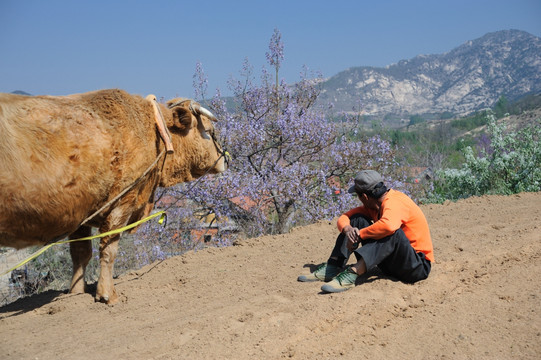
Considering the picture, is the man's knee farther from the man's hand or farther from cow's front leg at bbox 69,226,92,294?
cow's front leg at bbox 69,226,92,294

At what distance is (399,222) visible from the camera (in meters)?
4.56

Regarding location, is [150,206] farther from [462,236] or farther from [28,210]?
[462,236]

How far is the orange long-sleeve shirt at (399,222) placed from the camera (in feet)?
14.9

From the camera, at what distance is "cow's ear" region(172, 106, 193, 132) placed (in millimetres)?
5867

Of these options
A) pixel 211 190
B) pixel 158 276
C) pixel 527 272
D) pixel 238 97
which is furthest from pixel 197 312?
pixel 238 97

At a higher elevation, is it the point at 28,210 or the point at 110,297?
the point at 28,210

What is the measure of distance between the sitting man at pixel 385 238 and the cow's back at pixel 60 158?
2.44 m

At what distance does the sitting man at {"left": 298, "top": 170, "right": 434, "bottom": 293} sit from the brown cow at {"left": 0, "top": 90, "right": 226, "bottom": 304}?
2322 mm

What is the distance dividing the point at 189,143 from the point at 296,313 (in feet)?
9.45

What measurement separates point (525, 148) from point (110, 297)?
31.4 ft

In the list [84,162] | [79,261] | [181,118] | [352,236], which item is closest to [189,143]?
[181,118]

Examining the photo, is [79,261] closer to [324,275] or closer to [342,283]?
[324,275]

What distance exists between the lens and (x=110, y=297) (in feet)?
17.0

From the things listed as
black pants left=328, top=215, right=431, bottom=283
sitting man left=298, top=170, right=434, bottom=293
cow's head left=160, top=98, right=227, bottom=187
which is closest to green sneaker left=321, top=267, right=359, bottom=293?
sitting man left=298, top=170, right=434, bottom=293
